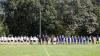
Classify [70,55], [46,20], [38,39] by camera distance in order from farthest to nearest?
1. [46,20]
2. [38,39]
3. [70,55]

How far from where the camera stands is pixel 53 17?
200 ft

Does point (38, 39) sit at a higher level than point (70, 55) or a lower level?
lower

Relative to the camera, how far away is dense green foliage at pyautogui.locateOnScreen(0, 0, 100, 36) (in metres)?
61.9

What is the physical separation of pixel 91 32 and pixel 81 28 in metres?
1.87

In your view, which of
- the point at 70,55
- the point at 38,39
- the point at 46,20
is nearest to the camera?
the point at 70,55

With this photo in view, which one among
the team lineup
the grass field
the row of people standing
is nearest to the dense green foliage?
the team lineup

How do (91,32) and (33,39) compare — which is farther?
(91,32)

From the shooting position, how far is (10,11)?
6469 cm

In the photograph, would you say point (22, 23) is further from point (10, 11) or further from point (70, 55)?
point (70, 55)

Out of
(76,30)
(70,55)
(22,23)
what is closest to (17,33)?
(22,23)

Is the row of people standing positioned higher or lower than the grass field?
lower

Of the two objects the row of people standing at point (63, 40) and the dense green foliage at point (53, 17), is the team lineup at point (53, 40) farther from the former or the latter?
the dense green foliage at point (53, 17)

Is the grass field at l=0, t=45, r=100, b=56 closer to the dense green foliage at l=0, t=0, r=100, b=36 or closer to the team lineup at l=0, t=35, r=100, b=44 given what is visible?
the team lineup at l=0, t=35, r=100, b=44

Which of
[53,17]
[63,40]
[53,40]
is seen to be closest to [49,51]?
[63,40]
